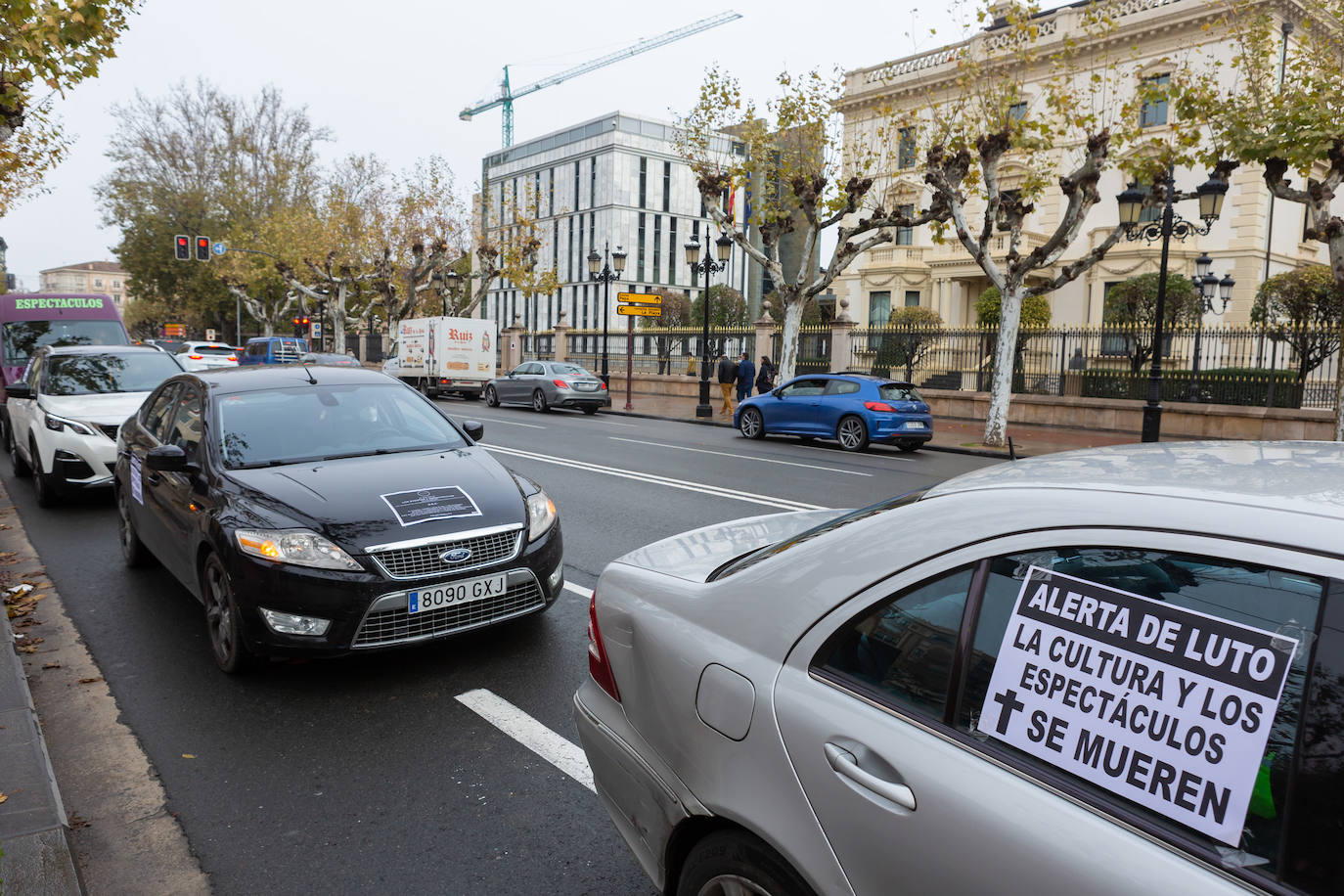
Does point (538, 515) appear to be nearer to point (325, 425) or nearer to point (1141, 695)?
point (325, 425)

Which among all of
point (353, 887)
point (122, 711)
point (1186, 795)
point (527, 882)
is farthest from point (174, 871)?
point (1186, 795)

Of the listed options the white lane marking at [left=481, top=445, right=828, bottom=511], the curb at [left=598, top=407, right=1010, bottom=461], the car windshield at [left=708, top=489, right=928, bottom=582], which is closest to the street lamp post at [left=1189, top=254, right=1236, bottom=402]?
the curb at [left=598, top=407, right=1010, bottom=461]

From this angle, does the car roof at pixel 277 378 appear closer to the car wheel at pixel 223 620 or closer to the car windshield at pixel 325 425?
the car windshield at pixel 325 425

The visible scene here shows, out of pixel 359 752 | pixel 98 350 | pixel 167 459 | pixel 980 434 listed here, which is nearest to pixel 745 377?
pixel 980 434

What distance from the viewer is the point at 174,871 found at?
10.1 feet

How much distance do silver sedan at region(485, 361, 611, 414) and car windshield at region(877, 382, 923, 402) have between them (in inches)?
403

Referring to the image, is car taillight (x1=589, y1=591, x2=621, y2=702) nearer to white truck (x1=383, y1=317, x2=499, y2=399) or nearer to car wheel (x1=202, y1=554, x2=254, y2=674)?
car wheel (x1=202, y1=554, x2=254, y2=674)

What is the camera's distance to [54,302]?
618 inches

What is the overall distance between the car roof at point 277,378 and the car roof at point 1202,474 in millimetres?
4978

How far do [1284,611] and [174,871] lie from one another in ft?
10.9

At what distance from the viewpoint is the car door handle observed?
1655mm

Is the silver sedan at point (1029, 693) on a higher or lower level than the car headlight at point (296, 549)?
higher

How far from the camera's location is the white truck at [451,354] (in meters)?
31.2

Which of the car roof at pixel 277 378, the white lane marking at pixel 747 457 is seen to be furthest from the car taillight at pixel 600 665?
the white lane marking at pixel 747 457
